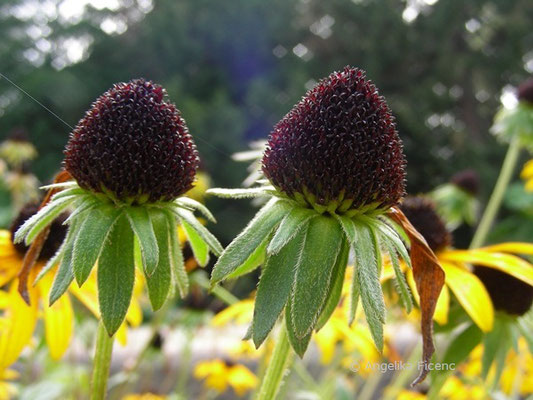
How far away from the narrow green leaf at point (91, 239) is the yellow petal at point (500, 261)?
0.54 m

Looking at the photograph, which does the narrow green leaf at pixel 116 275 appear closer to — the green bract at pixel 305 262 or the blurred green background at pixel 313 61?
the green bract at pixel 305 262

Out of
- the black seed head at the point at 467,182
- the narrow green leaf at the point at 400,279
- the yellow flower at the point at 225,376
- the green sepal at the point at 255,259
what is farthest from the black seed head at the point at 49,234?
the black seed head at the point at 467,182

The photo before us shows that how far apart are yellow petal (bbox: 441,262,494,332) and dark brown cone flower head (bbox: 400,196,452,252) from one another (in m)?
0.18

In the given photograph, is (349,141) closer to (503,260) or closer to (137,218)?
(137,218)

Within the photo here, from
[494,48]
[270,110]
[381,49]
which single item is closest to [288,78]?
[270,110]

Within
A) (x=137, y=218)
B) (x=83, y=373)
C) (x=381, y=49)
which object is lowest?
(x=83, y=373)

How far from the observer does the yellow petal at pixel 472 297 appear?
→ 0.78 metres

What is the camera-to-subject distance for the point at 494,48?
11953 mm

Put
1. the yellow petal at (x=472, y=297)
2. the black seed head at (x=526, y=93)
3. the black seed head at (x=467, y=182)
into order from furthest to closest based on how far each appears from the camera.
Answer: the black seed head at (x=467, y=182) → the black seed head at (x=526, y=93) → the yellow petal at (x=472, y=297)

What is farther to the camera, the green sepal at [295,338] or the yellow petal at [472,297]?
the yellow petal at [472,297]

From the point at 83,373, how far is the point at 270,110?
27.7ft

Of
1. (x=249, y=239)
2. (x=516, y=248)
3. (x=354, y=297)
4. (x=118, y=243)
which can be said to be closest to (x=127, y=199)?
(x=118, y=243)

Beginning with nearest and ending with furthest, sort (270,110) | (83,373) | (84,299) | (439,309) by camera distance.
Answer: (439,309), (84,299), (83,373), (270,110)

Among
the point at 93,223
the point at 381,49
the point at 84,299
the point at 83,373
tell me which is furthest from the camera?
the point at 381,49
